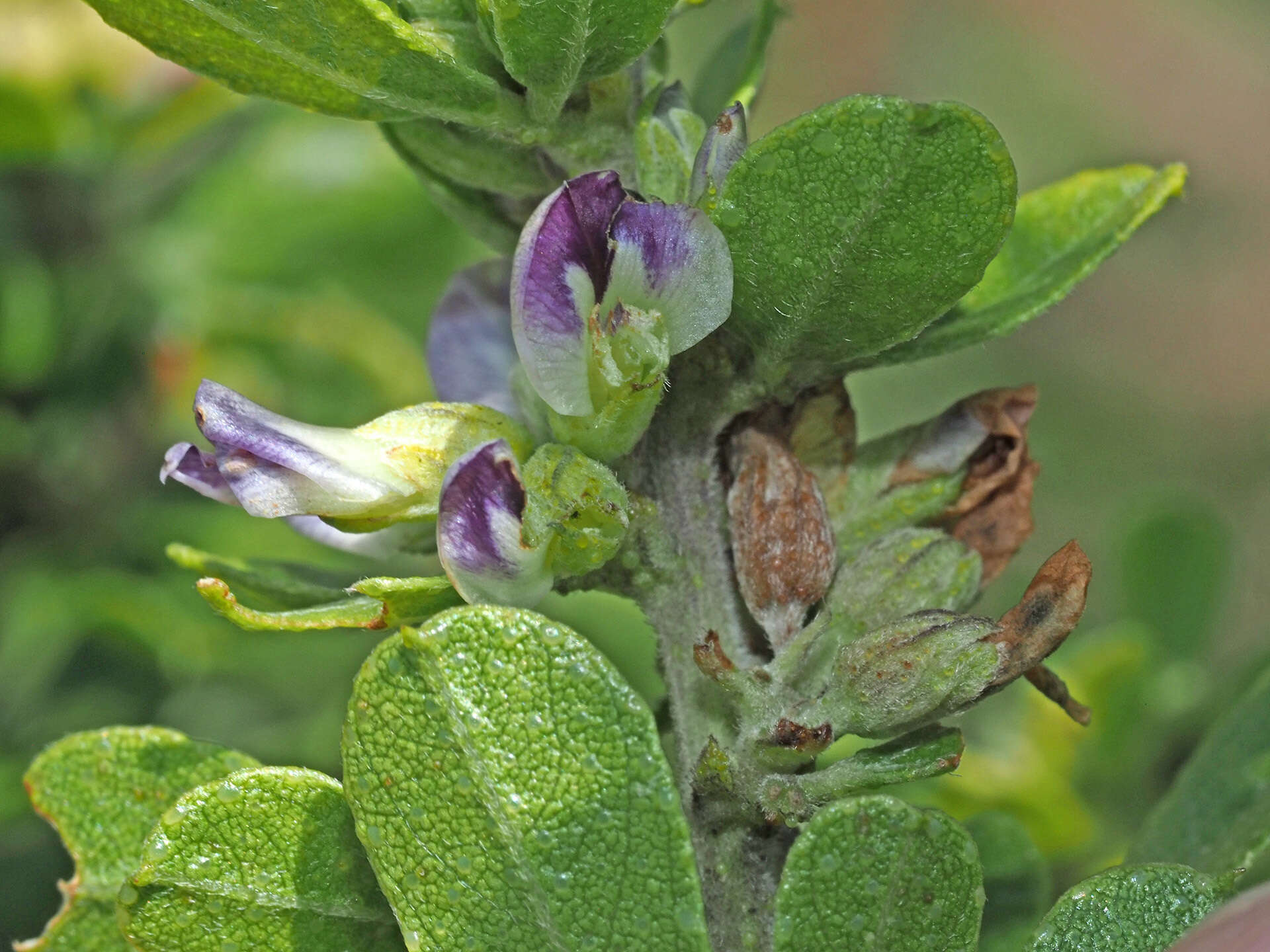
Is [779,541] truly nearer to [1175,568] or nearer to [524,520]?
[524,520]

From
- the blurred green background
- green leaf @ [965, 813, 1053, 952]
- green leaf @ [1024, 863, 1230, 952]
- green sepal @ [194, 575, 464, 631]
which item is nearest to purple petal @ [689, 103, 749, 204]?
green sepal @ [194, 575, 464, 631]

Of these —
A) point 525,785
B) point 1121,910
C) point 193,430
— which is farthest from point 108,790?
point 193,430

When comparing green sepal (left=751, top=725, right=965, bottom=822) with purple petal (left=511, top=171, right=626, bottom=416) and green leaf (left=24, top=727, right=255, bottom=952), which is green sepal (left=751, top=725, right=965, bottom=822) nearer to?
purple petal (left=511, top=171, right=626, bottom=416)

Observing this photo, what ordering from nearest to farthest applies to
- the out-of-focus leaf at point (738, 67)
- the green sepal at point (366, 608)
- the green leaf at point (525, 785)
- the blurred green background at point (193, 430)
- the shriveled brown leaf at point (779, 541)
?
the green leaf at point (525, 785) < the green sepal at point (366, 608) < the shriveled brown leaf at point (779, 541) < the out-of-focus leaf at point (738, 67) < the blurred green background at point (193, 430)

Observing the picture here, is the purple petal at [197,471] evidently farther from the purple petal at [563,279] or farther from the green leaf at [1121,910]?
the green leaf at [1121,910]

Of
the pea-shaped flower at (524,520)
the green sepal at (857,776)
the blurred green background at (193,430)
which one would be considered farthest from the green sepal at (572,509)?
the blurred green background at (193,430)

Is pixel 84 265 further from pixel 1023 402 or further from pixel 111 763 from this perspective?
pixel 1023 402
